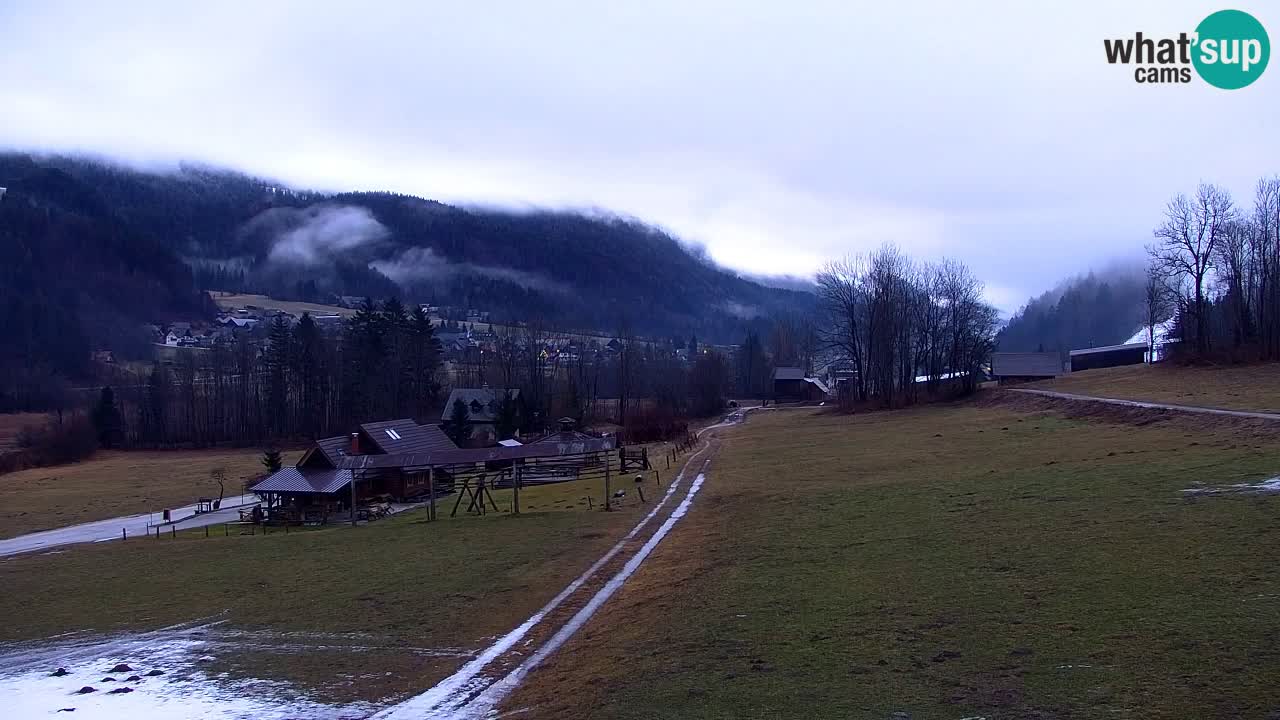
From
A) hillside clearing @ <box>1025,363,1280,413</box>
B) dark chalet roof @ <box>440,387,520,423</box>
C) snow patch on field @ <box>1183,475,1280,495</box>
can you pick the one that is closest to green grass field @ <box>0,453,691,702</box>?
snow patch on field @ <box>1183,475,1280,495</box>

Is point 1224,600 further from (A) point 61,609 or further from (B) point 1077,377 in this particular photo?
(B) point 1077,377

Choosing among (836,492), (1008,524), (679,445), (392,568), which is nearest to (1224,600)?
(1008,524)

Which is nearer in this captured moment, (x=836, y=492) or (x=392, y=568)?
(x=392, y=568)

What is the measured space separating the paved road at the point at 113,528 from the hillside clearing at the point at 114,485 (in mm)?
2205

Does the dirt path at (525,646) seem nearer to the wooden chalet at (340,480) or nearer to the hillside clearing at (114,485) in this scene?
the wooden chalet at (340,480)

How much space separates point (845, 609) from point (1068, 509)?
28.8 feet

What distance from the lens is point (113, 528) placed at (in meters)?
48.9

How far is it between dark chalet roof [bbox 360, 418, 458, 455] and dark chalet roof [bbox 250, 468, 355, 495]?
3916 mm

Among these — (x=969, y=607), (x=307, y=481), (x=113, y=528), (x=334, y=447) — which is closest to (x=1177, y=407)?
(x=969, y=607)

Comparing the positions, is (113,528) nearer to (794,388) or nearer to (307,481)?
(307,481)

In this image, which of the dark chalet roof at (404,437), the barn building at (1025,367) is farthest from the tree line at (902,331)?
the dark chalet roof at (404,437)

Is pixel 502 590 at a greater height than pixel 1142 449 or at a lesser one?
lesser

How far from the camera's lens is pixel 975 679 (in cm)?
1070

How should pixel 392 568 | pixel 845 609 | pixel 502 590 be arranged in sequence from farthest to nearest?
pixel 392 568 → pixel 502 590 → pixel 845 609
